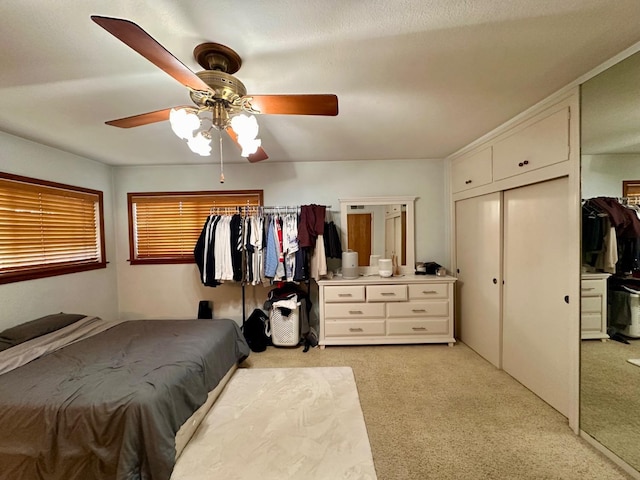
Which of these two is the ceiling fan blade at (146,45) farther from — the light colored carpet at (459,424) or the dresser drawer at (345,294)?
the dresser drawer at (345,294)

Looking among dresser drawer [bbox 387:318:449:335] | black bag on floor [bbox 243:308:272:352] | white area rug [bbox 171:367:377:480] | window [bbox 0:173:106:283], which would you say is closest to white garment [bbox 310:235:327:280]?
black bag on floor [bbox 243:308:272:352]

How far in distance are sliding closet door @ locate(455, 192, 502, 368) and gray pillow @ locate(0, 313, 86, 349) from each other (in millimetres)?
4149

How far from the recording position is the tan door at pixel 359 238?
12.0 ft

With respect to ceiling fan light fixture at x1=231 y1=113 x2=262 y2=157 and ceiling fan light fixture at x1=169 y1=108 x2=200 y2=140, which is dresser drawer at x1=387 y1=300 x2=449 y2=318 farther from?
ceiling fan light fixture at x1=169 y1=108 x2=200 y2=140

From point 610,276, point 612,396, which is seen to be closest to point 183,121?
point 610,276

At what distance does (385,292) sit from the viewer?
10.6 ft

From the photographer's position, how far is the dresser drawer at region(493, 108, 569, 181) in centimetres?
191

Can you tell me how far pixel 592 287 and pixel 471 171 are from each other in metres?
1.70

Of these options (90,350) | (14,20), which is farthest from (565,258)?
(90,350)

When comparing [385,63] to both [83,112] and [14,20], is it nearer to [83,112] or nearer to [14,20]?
[14,20]

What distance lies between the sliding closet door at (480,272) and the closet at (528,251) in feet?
0.04

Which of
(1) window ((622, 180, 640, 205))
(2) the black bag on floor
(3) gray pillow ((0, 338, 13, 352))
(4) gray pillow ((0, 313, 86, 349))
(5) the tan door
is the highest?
(1) window ((622, 180, 640, 205))

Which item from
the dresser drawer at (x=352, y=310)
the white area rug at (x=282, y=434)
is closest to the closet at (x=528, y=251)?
the dresser drawer at (x=352, y=310)

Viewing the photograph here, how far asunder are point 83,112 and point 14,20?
3.25 feet
